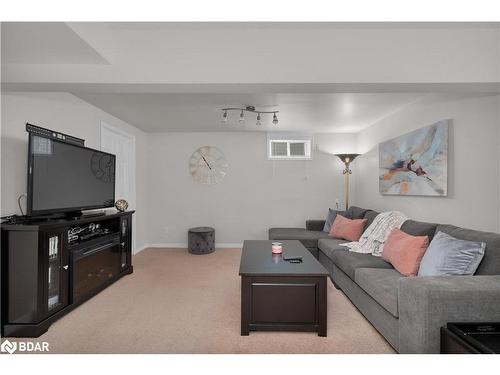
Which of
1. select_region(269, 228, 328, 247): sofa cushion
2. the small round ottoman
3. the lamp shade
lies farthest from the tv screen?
the lamp shade

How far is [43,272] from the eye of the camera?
6.75 ft

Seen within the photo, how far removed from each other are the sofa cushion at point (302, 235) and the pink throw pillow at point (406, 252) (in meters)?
1.37

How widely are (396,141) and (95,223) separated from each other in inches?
158

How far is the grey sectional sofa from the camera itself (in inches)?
56.7

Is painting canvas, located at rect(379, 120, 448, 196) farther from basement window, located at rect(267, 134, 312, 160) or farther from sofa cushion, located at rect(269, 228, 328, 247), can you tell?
basement window, located at rect(267, 134, 312, 160)

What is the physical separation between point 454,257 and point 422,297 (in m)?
0.56

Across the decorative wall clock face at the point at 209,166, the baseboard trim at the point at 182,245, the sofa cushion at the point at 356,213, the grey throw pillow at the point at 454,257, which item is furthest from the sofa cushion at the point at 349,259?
the decorative wall clock face at the point at 209,166

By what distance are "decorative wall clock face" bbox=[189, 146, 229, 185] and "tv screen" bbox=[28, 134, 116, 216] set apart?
72.8 inches

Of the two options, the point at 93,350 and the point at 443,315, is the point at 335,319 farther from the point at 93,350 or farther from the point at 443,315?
the point at 93,350

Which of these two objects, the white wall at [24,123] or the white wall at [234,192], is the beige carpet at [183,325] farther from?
the white wall at [234,192]

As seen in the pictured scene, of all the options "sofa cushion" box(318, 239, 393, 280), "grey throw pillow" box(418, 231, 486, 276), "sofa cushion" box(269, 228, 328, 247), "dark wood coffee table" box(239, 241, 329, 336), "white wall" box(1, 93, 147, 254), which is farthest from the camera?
"sofa cushion" box(269, 228, 328, 247)

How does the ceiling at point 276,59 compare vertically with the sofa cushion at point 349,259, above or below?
above

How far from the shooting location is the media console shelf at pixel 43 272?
200 centimetres

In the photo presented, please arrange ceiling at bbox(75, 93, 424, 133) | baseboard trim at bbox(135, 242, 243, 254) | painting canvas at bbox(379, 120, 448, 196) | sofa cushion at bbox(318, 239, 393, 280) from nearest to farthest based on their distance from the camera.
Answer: sofa cushion at bbox(318, 239, 393, 280) < painting canvas at bbox(379, 120, 448, 196) < ceiling at bbox(75, 93, 424, 133) < baseboard trim at bbox(135, 242, 243, 254)
